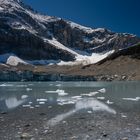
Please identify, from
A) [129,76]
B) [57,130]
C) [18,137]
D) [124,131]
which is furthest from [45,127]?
[129,76]

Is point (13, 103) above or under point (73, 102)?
under

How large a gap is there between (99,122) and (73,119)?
254cm

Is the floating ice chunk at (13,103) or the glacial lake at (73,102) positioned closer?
the glacial lake at (73,102)

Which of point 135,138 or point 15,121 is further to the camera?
point 15,121

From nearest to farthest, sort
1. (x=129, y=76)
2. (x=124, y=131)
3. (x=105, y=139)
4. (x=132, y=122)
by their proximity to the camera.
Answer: (x=105, y=139), (x=124, y=131), (x=132, y=122), (x=129, y=76)

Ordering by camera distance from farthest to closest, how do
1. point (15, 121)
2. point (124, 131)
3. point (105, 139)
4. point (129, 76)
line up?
point (129, 76), point (15, 121), point (124, 131), point (105, 139)

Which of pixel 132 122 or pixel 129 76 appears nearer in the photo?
pixel 132 122

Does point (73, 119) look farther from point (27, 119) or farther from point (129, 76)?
point (129, 76)

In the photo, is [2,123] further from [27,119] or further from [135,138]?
[135,138]

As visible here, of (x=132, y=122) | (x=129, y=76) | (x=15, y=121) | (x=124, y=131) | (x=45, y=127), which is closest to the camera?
(x=124, y=131)

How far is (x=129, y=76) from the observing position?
194m

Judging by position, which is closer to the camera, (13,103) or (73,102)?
(73,102)

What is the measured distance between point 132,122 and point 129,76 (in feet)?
569

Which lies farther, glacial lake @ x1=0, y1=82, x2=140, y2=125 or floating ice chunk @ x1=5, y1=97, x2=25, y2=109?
floating ice chunk @ x1=5, y1=97, x2=25, y2=109
